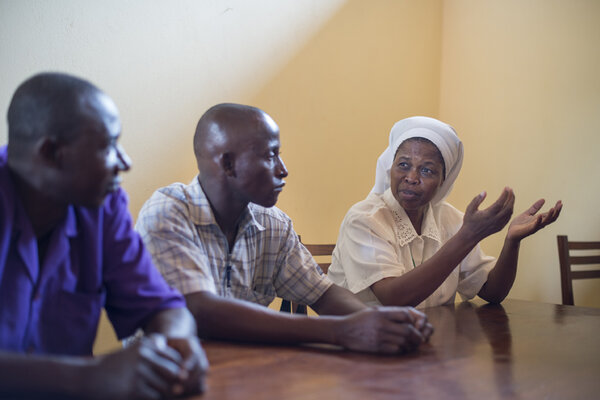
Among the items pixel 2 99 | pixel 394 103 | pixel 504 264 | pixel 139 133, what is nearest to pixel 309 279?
pixel 504 264

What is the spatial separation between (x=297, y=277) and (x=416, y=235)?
63 centimetres

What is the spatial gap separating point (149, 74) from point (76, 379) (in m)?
1.90

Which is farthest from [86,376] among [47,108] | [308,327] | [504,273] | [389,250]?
[504,273]

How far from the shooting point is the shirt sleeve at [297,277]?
1.66 meters

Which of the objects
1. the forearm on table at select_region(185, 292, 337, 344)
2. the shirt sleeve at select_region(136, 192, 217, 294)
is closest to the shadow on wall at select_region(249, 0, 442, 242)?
the shirt sleeve at select_region(136, 192, 217, 294)

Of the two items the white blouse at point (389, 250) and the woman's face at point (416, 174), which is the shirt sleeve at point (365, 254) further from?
the woman's face at point (416, 174)

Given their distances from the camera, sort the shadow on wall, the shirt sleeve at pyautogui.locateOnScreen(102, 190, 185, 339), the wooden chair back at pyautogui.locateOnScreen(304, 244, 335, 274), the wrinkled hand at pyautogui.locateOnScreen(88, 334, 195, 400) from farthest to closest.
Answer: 1. the shadow on wall
2. the wooden chair back at pyautogui.locateOnScreen(304, 244, 335, 274)
3. the shirt sleeve at pyautogui.locateOnScreen(102, 190, 185, 339)
4. the wrinkled hand at pyautogui.locateOnScreen(88, 334, 195, 400)

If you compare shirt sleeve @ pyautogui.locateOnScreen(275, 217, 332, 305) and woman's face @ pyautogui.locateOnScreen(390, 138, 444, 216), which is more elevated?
woman's face @ pyautogui.locateOnScreen(390, 138, 444, 216)

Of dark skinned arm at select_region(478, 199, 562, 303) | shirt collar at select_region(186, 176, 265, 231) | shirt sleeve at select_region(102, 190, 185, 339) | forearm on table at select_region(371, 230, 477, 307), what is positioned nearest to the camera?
shirt sleeve at select_region(102, 190, 185, 339)

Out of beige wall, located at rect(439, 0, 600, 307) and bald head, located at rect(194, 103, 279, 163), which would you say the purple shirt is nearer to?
bald head, located at rect(194, 103, 279, 163)

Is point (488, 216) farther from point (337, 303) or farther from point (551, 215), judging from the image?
point (337, 303)

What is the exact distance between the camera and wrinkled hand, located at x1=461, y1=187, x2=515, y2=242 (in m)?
1.70

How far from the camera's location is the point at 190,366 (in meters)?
0.82

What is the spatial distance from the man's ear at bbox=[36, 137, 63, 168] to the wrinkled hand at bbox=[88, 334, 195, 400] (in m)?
0.37
